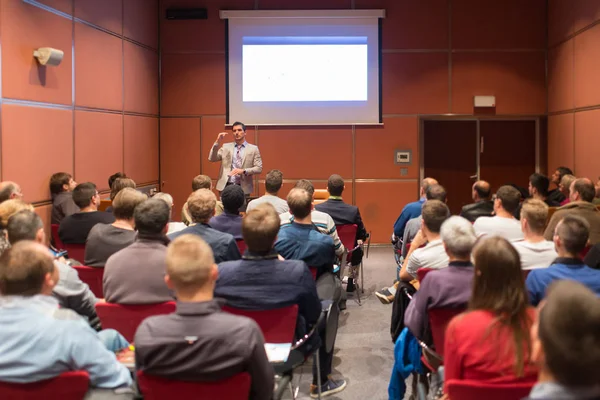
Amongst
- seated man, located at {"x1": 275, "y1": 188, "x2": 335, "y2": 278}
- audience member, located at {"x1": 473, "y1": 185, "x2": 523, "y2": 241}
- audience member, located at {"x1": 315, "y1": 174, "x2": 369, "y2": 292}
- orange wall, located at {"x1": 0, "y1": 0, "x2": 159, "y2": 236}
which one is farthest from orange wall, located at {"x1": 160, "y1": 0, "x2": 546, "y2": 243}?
seated man, located at {"x1": 275, "y1": 188, "x2": 335, "y2": 278}

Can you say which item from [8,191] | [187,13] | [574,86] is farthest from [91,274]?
[574,86]

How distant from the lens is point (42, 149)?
599 centimetres

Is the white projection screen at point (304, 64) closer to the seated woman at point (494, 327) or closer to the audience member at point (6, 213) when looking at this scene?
the audience member at point (6, 213)

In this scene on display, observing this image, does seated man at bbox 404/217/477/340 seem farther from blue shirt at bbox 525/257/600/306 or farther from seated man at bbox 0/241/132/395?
seated man at bbox 0/241/132/395

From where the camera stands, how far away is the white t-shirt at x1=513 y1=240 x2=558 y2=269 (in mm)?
3609

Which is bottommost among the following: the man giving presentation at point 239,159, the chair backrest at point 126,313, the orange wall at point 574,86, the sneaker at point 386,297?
the sneaker at point 386,297

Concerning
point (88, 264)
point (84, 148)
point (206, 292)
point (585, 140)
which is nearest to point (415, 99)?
point (585, 140)

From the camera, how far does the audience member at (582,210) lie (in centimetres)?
470

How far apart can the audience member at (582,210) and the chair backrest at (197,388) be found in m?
3.32

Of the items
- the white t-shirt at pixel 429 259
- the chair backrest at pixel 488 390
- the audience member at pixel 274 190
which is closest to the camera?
the chair backrest at pixel 488 390

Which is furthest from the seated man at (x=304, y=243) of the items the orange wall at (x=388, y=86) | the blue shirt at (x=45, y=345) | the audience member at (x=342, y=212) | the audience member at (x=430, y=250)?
the orange wall at (x=388, y=86)

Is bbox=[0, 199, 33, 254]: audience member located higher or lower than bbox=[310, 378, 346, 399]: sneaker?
higher

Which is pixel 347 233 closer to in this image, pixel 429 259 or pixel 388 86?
pixel 429 259

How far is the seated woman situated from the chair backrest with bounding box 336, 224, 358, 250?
3.26 meters
